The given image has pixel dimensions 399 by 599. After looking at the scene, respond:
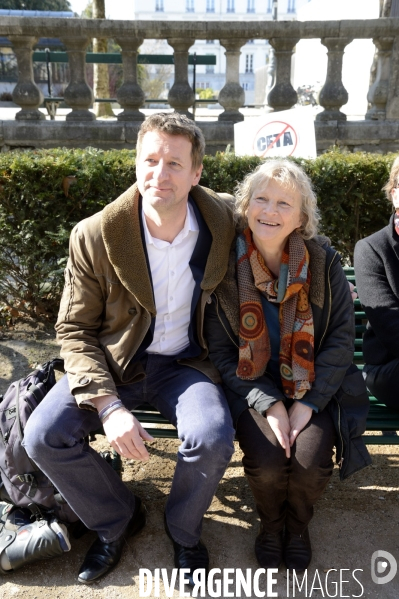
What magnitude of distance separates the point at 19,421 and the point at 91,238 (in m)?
0.87

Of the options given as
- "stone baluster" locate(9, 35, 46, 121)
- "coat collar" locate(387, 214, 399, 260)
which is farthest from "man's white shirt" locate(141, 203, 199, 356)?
"stone baluster" locate(9, 35, 46, 121)

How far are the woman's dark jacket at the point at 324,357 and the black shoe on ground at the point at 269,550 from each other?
0.43 m

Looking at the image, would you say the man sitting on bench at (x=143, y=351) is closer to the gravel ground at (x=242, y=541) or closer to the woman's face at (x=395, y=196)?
the gravel ground at (x=242, y=541)

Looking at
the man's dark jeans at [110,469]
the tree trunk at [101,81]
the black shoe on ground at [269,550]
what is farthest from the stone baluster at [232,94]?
the tree trunk at [101,81]

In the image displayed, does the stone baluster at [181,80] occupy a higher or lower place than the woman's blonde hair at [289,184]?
higher

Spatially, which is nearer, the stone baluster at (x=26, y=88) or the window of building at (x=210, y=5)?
the stone baluster at (x=26, y=88)

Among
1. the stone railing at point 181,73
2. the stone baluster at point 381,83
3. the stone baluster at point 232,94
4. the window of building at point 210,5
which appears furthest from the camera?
the window of building at point 210,5

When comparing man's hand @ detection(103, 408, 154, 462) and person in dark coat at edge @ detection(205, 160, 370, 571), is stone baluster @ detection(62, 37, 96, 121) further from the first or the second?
man's hand @ detection(103, 408, 154, 462)

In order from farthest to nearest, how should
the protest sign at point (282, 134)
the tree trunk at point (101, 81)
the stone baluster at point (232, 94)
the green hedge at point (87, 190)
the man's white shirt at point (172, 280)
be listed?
the tree trunk at point (101, 81) < the stone baluster at point (232, 94) < the protest sign at point (282, 134) < the green hedge at point (87, 190) < the man's white shirt at point (172, 280)

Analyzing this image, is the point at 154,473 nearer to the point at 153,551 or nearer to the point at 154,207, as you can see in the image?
the point at 153,551

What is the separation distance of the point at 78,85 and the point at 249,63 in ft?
235

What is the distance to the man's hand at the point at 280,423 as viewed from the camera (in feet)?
7.89

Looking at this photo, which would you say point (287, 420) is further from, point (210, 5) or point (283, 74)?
point (210, 5)

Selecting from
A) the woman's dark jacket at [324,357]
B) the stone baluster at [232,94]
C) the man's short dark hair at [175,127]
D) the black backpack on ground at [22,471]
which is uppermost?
the stone baluster at [232,94]
